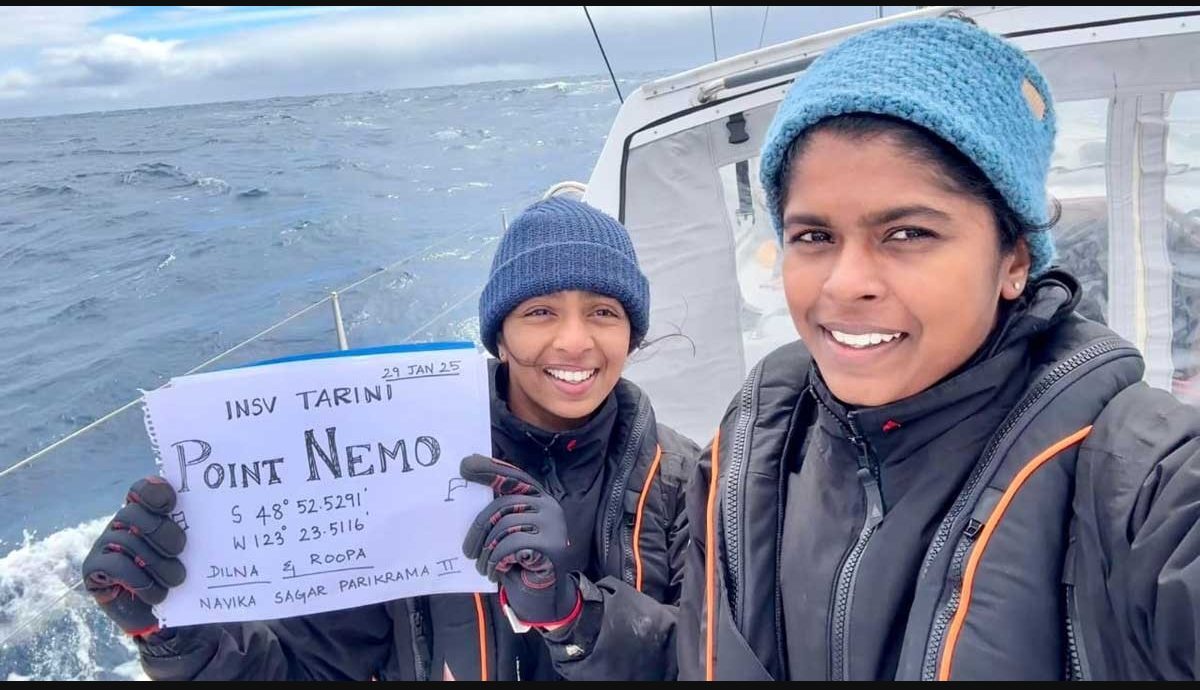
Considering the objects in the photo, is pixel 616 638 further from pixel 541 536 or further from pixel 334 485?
pixel 334 485

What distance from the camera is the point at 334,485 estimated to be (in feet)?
4.53

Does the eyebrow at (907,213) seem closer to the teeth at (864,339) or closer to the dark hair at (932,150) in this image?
the dark hair at (932,150)

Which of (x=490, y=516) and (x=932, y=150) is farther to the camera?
(x=490, y=516)

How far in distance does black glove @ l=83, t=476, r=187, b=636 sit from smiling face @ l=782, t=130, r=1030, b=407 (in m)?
1.11

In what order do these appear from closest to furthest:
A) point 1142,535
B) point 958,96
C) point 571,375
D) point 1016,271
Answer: point 1142,535 < point 958,96 < point 1016,271 < point 571,375

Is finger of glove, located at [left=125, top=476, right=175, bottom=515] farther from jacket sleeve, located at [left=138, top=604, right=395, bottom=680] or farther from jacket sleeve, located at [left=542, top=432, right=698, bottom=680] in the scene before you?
jacket sleeve, located at [left=542, top=432, right=698, bottom=680]

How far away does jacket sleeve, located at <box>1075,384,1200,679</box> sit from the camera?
31.9 inches

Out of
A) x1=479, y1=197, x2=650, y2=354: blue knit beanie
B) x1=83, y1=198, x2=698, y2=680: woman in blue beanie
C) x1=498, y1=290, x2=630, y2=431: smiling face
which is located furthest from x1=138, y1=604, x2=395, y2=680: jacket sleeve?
x1=479, y1=197, x2=650, y2=354: blue knit beanie

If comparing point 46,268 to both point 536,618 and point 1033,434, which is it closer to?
point 536,618

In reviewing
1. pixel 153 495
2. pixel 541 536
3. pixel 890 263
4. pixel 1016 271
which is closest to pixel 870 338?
pixel 890 263

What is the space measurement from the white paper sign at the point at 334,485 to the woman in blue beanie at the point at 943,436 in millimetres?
493

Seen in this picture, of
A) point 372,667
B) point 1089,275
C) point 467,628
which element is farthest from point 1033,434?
point 1089,275

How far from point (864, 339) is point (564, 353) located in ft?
2.37

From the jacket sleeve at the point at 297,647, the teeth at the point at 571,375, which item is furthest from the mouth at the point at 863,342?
the jacket sleeve at the point at 297,647
